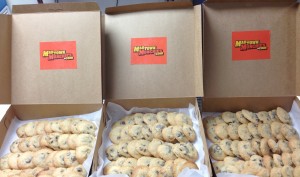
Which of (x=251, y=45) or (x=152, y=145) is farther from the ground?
(x=251, y=45)

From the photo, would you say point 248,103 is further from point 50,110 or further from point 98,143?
point 50,110

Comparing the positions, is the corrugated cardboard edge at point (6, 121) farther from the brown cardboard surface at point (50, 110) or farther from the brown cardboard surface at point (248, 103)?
the brown cardboard surface at point (248, 103)

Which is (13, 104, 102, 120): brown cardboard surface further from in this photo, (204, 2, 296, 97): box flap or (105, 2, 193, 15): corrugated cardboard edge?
(204, 2, 296, 97): box flap

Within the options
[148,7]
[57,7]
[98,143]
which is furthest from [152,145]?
[57,7]

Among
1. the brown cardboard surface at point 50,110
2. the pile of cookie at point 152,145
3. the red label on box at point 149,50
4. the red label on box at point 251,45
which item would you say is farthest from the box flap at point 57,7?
the red label on box at point 251,45

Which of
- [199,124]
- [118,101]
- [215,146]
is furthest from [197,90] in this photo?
[118,101]

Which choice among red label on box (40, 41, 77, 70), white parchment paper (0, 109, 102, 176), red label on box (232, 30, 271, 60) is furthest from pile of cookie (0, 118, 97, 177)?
red label on box (232, 30, 271, 60)

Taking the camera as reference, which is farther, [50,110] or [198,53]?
[50,110]
